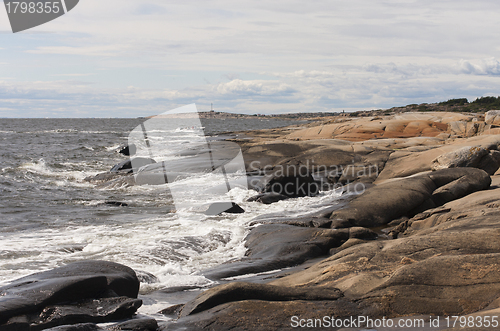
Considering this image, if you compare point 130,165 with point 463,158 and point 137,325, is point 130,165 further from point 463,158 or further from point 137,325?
point 137,325

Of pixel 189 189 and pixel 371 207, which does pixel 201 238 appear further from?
pixel 189 189

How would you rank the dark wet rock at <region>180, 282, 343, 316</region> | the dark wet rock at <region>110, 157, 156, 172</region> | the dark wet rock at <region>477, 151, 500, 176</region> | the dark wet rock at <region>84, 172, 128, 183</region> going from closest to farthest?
the dark wet rock at <region>180, 282, 343, 316</region>
the dark wet rock at <region>477, 151, 500, 176</region>
the dark wet rock at <region>84, 172, 128, 183</region>
the dark wet rock at <region>110, 157, 156, 172</region>

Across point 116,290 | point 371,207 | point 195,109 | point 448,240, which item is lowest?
point 371,207

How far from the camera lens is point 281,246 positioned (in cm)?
912

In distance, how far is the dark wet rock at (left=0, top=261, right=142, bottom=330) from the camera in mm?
4789

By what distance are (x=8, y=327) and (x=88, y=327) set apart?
0.89 meters

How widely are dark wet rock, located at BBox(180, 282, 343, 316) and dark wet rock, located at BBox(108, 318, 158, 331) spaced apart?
487 mm

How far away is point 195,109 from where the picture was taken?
338 inches

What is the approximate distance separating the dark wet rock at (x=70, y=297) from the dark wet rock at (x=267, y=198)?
888 cm

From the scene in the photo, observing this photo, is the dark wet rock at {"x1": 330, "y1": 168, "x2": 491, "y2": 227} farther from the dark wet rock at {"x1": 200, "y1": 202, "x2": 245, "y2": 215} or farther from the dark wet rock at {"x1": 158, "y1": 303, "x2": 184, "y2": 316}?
the dark wet rock at {"x1": 158, "y1": 303, "x2": 184, "y2": 316}

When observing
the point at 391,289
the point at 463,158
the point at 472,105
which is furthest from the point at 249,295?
the point at 472,105

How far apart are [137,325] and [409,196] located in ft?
32.3

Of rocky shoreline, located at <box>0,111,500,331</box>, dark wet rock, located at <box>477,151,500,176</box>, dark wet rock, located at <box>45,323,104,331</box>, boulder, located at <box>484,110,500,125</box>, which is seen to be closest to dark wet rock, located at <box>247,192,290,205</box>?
rocky shoreline, located at <box>0,111,500,331</box>

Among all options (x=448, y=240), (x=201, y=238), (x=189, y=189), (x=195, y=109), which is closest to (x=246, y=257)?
(x=201, y=238)
